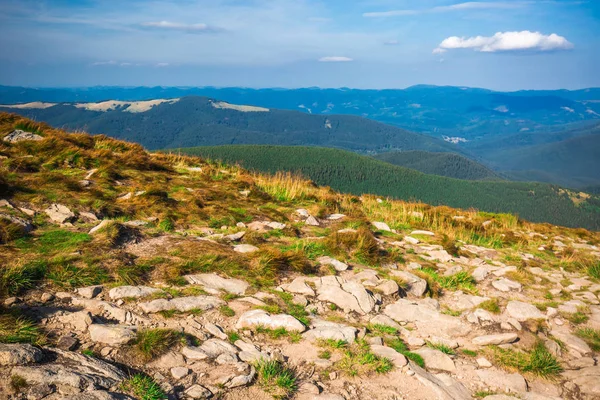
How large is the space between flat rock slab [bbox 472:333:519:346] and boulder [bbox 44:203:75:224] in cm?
864

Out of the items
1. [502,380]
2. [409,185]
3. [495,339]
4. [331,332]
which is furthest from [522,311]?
[409,185]

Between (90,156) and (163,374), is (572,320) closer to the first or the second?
(163,374)

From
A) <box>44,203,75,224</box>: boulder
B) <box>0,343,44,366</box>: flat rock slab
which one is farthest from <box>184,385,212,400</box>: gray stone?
<box>44,203,75,224</box>: boulder

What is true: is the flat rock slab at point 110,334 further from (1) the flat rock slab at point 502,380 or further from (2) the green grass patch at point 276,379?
(1) the flat rock slab at point 502,380

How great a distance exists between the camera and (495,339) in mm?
6191

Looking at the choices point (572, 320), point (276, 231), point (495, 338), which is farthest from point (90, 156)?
point (572, 320)

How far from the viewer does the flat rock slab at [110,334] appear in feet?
15.0

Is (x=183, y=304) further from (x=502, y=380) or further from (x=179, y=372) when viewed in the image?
(x=502, y=380)

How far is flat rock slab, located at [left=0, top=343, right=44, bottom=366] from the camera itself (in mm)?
3748

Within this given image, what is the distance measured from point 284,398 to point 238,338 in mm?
1261

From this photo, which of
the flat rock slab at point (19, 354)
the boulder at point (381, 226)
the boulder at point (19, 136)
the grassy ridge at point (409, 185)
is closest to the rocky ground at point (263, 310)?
the flat rock slab at point (19, 354)

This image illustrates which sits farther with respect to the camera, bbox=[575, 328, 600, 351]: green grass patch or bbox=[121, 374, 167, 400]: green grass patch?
bbox=[575, 328, 600, 351]: green grass patch

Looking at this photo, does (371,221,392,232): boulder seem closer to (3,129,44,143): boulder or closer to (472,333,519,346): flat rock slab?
(472,333,519,346): flat rock slab

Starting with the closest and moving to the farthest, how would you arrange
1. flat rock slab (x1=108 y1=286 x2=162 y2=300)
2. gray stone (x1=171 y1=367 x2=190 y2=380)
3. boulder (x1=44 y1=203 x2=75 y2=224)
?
gray stone (x1=171 y1=367 x2=190 y2=380) < flat rock slab (x1=108 y1=286 x2=162 y2=300) < boulder (x1=44 y1=203 x2=75 y2=224)
